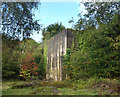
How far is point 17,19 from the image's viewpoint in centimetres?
413

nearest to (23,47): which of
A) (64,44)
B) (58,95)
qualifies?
(64,44)

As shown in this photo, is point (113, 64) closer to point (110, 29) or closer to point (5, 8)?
point (110, 29)

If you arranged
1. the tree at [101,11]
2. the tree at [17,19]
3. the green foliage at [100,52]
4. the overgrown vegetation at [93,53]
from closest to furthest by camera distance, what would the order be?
1. the tree at [17,19]
2. the overgrown vegetation at [93,53]
3. the green foliage at [100,52]
4. the tree at [101,11]

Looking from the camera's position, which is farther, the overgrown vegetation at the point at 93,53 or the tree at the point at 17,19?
the overgrown vegetation at the point at 93,53

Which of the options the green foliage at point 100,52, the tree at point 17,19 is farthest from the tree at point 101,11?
the tree at point 17,19

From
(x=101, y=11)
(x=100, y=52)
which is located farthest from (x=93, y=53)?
(x=101, y=11)

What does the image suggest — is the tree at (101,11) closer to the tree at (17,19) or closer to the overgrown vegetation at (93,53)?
the overgrown vegetation at (93,53)

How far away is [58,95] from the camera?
396 cm

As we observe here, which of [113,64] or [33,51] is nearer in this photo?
[113,64]

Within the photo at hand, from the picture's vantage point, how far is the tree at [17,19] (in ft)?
13.6

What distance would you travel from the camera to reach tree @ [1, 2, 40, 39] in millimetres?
4133

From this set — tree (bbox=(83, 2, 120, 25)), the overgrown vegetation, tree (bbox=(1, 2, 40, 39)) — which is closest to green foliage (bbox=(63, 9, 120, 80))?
the overgrown vegetation

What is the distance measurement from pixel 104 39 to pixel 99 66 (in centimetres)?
117

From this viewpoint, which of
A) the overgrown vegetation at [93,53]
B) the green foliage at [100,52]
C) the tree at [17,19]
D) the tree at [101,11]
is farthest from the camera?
the tree at [101,11]
